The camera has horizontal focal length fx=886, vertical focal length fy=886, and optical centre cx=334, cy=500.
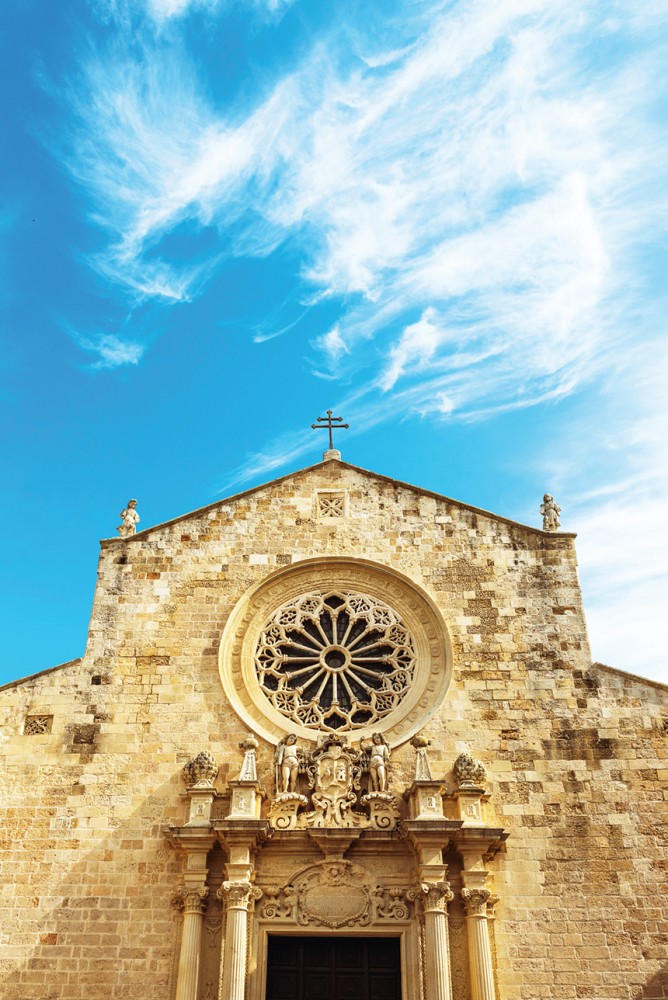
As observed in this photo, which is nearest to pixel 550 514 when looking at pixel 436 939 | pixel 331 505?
pixel 331 505

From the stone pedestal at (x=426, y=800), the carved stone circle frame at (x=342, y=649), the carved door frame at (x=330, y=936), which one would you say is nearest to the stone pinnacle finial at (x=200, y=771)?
the carved stone circle frame at (x=342, y=649)

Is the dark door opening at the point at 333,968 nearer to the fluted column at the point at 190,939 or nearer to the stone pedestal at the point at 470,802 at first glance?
the fluted column at the point at 190,939

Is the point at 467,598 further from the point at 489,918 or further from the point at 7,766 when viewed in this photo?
the point at 7,766

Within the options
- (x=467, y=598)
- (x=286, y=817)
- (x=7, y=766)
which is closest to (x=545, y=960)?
(x=286, y=817)

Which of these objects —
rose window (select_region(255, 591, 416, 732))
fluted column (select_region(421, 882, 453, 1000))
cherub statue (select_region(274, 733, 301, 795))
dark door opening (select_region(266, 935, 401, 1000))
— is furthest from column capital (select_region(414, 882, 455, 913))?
rose window (select_region(255, 591, 416, 732))

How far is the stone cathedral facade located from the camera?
9.79 m

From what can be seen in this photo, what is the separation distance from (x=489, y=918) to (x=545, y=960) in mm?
718

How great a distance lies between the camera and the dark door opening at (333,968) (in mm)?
9781

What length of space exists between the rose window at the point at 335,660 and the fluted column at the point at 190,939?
243 centimetres

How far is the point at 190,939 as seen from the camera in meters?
9.66

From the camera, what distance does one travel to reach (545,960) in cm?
972

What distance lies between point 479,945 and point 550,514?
5925 millimetres

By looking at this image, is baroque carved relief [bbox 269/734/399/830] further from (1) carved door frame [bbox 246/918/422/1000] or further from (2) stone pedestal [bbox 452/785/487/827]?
(1) carved door frame [bbox 246/918/422/1000]

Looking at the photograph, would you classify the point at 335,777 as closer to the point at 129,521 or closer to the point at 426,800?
the point at 426,800
